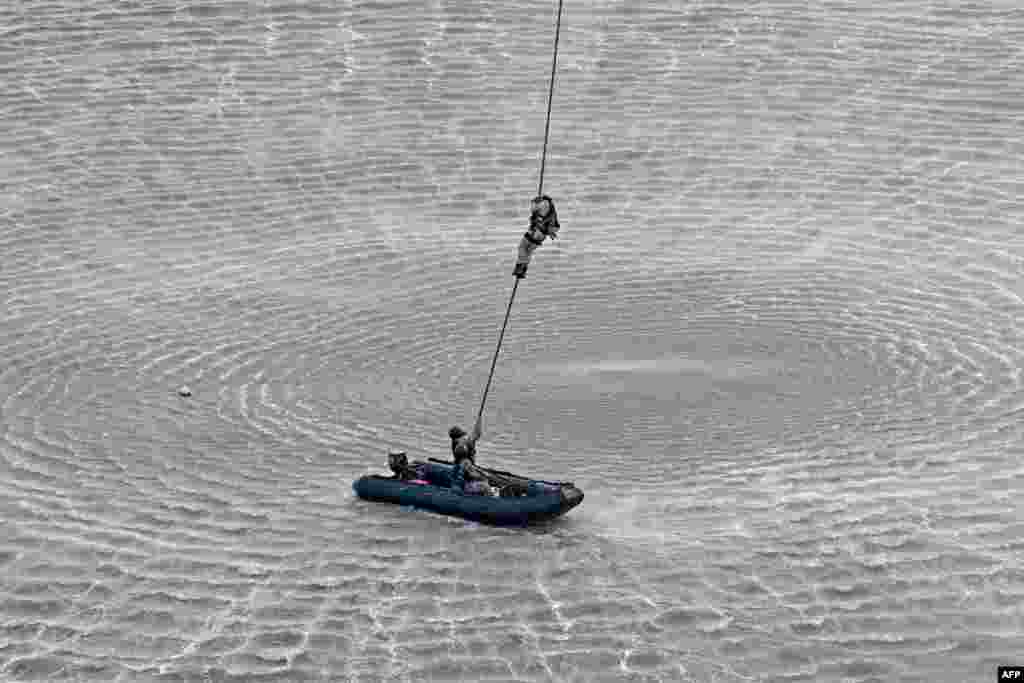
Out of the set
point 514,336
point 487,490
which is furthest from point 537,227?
point 514,336

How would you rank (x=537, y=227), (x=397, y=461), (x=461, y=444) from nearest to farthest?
(x=461, y=444) → (x=537, y=227) → (x=397, y=461)

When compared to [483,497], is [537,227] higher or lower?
higher

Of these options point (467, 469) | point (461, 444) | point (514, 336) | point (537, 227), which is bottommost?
point (467, 469)

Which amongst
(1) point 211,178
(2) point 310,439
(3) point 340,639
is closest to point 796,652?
(3) point 340,639

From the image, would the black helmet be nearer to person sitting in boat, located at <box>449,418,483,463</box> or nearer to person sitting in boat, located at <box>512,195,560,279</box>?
person sitting in boat, located at <box>449,418,483,463</box>

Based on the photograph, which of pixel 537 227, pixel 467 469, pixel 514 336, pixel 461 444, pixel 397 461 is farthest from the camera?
pixel 514 336

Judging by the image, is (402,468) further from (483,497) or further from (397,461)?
(483,497)

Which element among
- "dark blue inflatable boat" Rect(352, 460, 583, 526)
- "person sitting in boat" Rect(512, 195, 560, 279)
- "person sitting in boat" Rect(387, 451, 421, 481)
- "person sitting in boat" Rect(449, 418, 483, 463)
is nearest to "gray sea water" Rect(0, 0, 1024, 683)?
"dark blue inflatable boat" Rect(352, 460, 583, 526)

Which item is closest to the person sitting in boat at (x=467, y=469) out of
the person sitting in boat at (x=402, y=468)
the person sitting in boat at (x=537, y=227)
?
the person sitting in boat at (x=402, y=468)
